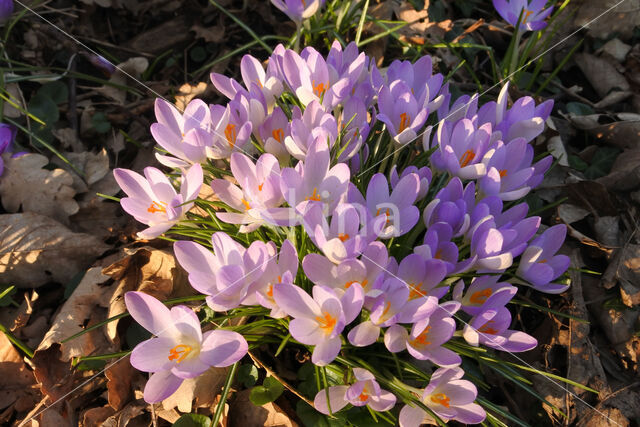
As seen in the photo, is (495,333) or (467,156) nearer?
(495,333)

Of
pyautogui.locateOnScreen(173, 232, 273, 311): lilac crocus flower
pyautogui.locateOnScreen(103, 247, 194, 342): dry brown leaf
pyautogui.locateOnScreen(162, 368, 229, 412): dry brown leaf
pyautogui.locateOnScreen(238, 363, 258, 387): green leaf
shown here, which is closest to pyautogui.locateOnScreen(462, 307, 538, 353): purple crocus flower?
pyautogui.locateOnScreen(173, 232, 273, 311): lilac crocus flower

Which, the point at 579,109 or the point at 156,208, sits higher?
the point at 579,109

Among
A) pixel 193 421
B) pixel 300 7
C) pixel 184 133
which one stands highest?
pixel 300 7

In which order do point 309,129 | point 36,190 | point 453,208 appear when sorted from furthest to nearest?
point 36,190 < point 309,129 < point 453,208

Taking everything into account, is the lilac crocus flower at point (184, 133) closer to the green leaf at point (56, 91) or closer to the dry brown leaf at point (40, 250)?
the dry brown leaf at point (40, 250)

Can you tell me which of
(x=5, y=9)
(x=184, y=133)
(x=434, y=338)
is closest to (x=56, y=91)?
(x=5, y=9)

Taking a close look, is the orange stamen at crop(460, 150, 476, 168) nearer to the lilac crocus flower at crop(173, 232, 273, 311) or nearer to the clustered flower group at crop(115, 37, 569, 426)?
the clustered flower group at crop(115, 37, 569, 426)

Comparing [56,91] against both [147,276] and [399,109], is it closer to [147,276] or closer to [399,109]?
[147,276]
